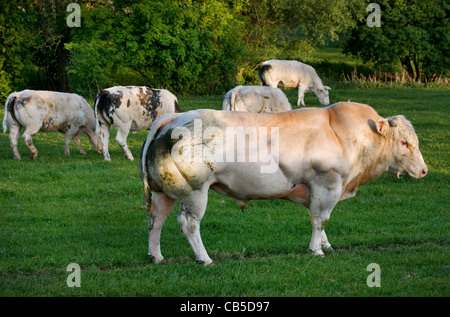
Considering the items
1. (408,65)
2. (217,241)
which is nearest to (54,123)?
(217,241)

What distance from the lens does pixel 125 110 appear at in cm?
1477

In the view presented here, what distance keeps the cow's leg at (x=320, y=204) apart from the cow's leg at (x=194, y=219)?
1359mm

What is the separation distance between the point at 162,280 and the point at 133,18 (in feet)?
81.0

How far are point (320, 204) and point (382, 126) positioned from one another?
1.30m

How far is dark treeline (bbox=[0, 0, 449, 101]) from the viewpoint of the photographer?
2916cm

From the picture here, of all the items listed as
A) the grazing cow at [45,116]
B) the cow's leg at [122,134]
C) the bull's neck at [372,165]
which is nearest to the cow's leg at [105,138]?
the cow's leg at [122,134]

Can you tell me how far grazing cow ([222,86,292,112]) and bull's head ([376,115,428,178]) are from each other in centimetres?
948

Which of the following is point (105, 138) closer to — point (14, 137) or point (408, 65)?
point (14, 137)

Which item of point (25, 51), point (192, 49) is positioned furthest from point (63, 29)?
point (192, 49)

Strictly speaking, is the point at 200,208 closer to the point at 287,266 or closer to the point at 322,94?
the point at 287,266
